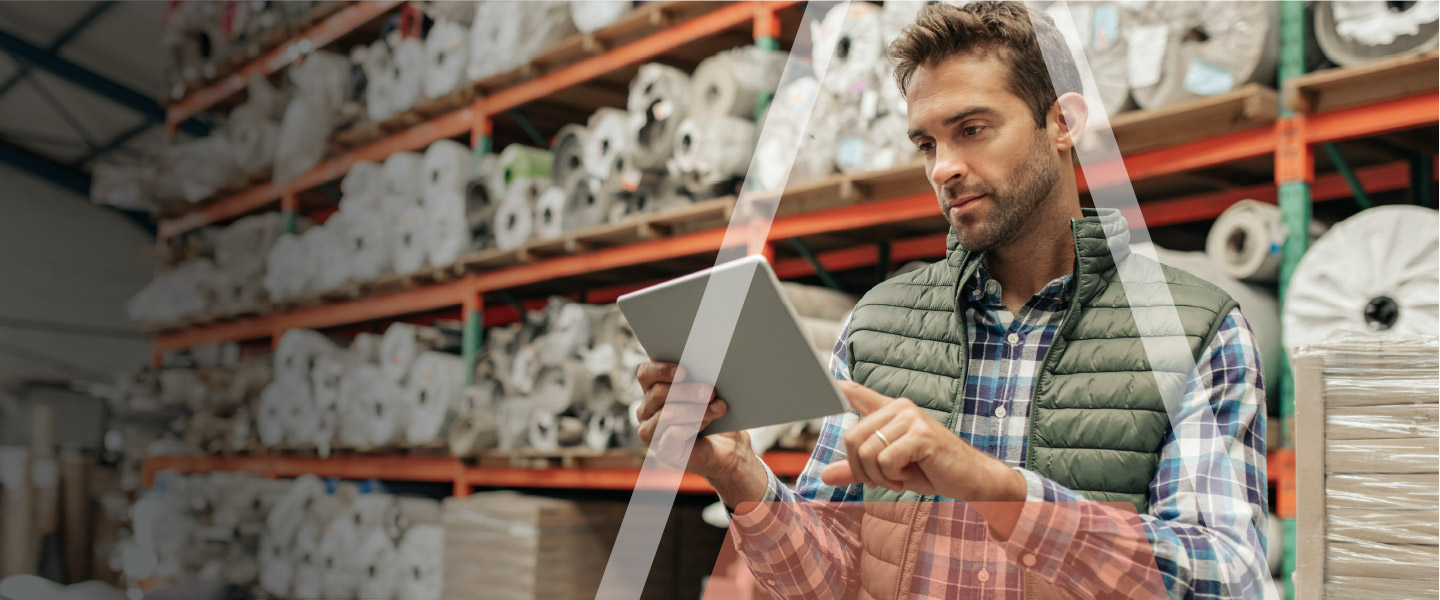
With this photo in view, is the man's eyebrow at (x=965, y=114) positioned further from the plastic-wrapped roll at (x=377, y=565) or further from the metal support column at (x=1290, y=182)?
the plastic-wrapped roll at (x=377, y=565)

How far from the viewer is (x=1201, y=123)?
9.72 ft

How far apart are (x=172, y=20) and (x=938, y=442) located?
915 centimetres

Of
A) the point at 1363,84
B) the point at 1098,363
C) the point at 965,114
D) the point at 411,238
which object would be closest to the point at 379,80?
the point at 411,238

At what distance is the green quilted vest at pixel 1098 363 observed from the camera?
4.31ft

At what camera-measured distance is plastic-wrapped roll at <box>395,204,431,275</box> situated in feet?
19.1

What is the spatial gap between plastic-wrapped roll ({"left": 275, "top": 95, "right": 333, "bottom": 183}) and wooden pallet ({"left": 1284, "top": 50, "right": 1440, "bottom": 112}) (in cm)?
570

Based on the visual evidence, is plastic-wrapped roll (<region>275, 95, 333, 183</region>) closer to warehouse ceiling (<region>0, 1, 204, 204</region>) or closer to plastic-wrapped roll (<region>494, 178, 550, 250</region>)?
plastic-wrapped roll (<region>494, 178, 550, 250</region>)

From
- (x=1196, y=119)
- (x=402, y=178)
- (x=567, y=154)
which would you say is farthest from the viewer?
(x=402, y=178)

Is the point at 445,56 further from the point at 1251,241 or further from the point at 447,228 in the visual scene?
the point at 1251,241

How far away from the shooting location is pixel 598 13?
4.71m

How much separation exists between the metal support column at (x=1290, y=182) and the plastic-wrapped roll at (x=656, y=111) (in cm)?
227

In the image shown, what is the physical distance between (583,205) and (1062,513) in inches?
159

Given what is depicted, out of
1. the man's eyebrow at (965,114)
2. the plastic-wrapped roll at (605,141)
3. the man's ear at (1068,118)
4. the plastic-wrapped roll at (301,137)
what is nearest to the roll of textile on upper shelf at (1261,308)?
the man's ear at (1068,118)

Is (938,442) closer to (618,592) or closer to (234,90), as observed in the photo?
(618,592)
